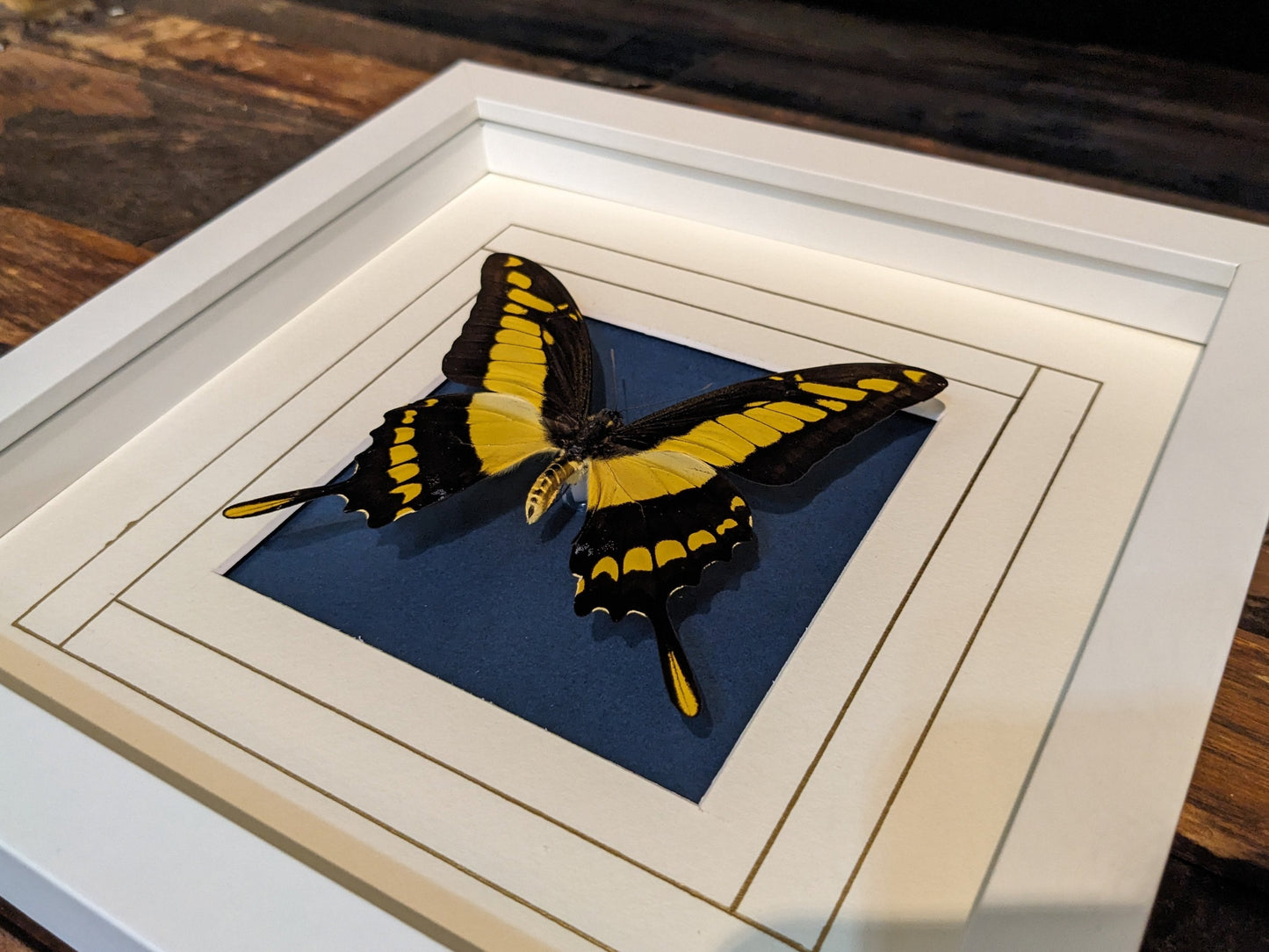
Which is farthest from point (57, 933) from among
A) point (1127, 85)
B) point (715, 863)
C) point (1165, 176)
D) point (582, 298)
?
point (1127, 85)

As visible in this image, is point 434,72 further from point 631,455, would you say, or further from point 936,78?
point 631,455

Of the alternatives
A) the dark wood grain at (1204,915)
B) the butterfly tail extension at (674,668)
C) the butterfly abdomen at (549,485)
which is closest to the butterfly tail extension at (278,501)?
the butterfly abdomen at (549,485)

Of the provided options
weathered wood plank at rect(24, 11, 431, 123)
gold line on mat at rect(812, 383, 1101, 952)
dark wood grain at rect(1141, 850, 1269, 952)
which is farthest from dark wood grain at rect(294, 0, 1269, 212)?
dark wood grain at rect(1141, 850, 1269, 952)

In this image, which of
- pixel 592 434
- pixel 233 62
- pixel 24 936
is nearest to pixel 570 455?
pixel 592 434

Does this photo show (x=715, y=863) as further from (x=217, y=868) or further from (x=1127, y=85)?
(x=1127, y=85)

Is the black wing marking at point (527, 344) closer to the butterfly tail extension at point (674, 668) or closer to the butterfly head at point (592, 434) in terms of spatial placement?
the butterfly head at point (592, 434)
